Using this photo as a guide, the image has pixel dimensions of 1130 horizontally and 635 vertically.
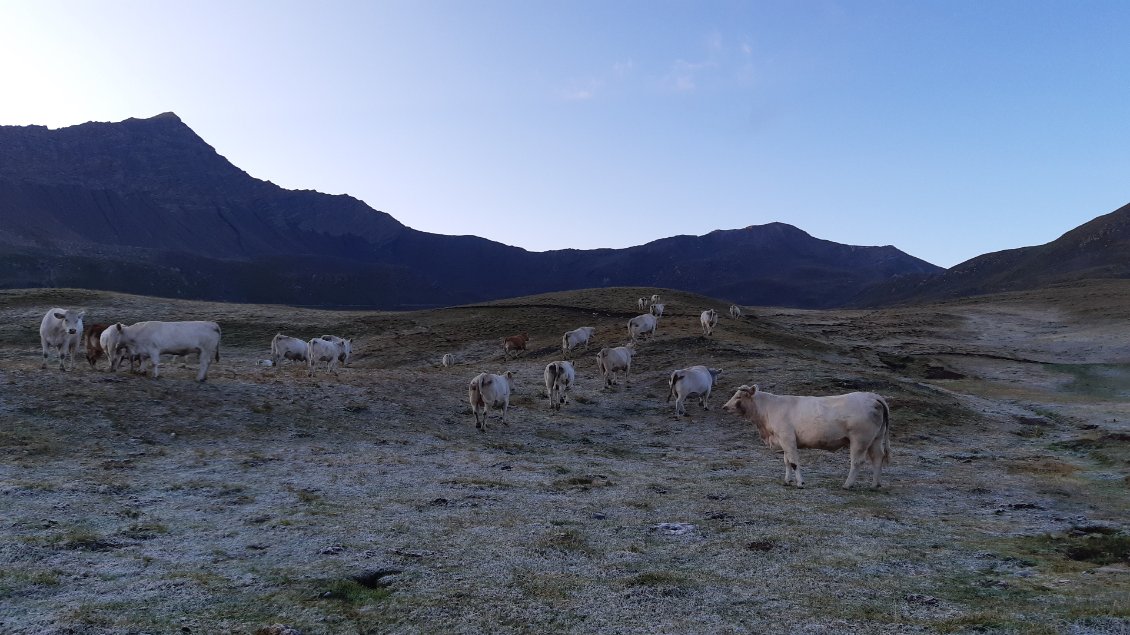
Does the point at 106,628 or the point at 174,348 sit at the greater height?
the point at 174,348

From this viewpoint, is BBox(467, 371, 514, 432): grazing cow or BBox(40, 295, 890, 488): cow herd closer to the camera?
BBox(40, 295, 890, 488): cow herd

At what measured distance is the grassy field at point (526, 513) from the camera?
29.6ft

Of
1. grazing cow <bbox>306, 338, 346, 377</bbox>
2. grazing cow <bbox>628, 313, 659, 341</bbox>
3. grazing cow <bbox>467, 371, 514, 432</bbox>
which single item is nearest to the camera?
grazing cow <bbox>467, 371, 514, 432</bbox>

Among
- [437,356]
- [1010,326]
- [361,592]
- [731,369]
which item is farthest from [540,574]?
[1010,326]

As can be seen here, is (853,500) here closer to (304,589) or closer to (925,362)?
(304,589)

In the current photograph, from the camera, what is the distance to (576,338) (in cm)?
4650

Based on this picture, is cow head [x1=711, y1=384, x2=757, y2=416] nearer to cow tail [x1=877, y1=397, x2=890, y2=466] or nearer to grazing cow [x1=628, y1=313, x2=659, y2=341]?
cow tail [x1=877, y1=397, x2=890, y2=466]

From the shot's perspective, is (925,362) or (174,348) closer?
(174,348)

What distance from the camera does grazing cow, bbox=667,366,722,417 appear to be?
100 ft

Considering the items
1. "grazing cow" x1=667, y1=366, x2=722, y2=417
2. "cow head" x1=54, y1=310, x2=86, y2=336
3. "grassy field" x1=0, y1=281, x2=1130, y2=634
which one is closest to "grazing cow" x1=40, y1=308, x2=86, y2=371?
"cow head" x1=54, y1=310, x2=86, y2=336

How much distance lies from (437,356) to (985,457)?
123 ft

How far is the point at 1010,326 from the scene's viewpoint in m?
81.5

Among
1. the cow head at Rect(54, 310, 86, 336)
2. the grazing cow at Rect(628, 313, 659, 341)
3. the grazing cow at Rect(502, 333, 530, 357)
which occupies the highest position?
the cow head at Rect(54, 310, 86, 336)

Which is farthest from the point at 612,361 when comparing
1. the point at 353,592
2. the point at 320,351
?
the point at 353,592
